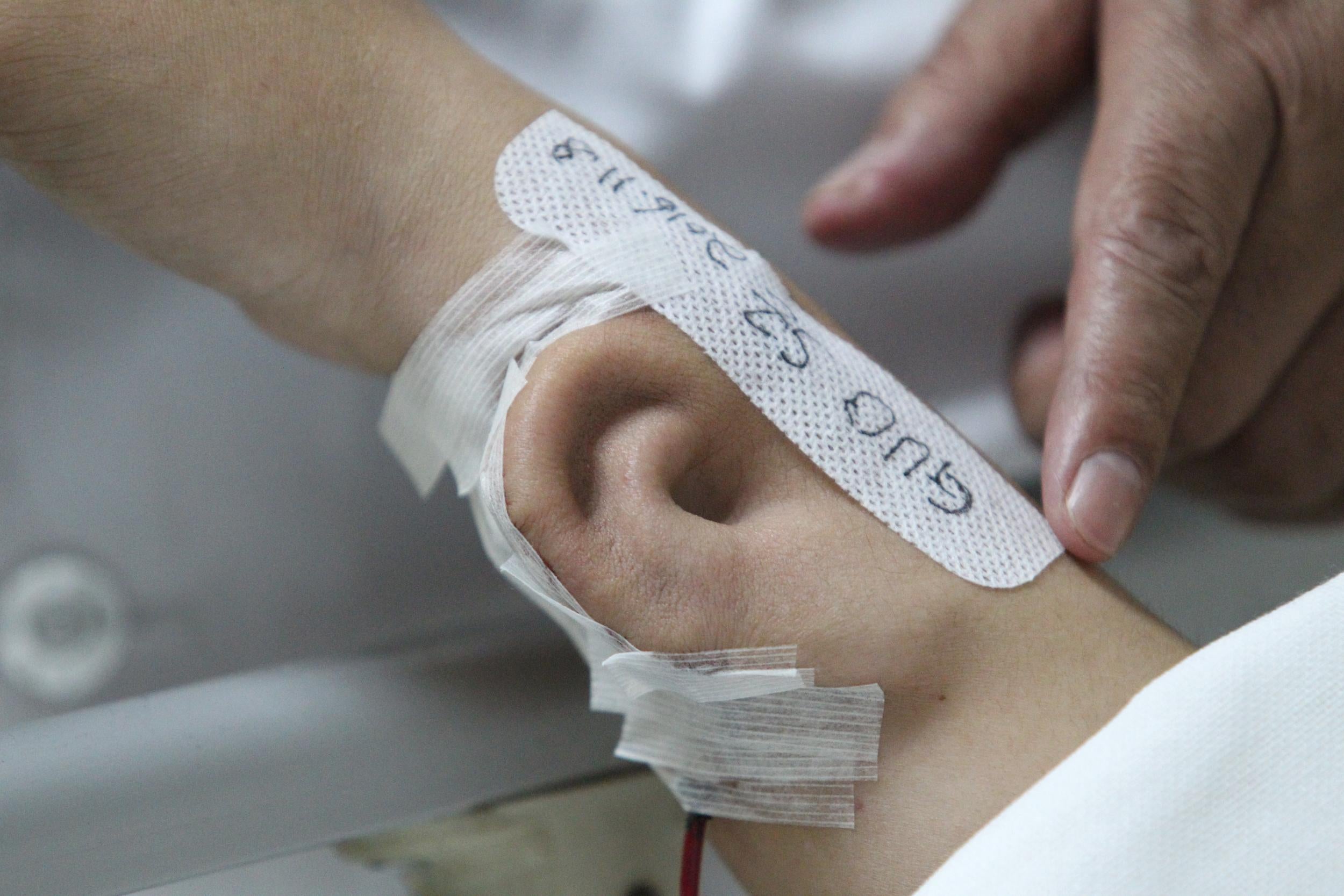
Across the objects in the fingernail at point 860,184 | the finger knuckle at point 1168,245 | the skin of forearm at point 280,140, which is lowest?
the finger knuckle at point 1168,245

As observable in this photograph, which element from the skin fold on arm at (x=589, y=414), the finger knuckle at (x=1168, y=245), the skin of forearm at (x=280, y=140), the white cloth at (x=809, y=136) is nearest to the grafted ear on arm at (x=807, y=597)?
the skin fold on arm at (x=589, y=414)

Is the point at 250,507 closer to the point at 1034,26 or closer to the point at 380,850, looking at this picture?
the point at 380,850

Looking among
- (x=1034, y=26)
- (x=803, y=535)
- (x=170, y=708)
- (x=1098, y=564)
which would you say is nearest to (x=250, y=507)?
(x=170, y=708)

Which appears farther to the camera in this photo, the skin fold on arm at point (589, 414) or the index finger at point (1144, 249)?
the index finger at point (1144, 249)

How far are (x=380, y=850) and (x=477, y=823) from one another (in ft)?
0.24

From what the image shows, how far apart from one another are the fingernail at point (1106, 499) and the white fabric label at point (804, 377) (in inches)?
1.3

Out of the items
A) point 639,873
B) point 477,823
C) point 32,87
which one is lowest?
point 639,873

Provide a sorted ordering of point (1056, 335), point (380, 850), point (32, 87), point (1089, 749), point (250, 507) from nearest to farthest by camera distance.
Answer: point (1089, 749)
point (32, 87)
point (380, 850)
point (250, 507)
point (1056, 335)

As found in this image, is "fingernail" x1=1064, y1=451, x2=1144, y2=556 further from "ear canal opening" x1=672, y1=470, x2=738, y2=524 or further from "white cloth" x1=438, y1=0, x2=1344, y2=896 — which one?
"white cloth" x1=438, y1=0, x2=1344, y2=896

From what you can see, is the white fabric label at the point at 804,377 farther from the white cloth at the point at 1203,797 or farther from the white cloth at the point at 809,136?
the white cloth at the point at 809,136

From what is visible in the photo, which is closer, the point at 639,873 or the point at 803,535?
the point at 803,535

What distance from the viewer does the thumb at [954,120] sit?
1035 mm

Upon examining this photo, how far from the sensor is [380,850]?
80cm

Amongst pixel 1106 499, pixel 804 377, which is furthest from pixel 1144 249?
pixel 804 377
